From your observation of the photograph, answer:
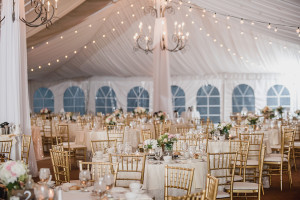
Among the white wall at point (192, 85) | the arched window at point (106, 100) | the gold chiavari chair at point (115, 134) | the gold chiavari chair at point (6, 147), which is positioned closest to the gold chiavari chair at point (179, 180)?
the gold chiavari chair at point (6, 147)

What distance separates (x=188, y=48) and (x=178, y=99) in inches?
143

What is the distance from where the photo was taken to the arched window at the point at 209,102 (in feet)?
55.7

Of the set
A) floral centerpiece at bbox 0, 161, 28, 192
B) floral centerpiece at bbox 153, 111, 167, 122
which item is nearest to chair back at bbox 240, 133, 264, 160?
floral centerpiece at bbox 153, 111, 167, 122

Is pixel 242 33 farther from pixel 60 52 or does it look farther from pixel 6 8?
pixel 6 8

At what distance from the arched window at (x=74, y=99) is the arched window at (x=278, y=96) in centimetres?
894

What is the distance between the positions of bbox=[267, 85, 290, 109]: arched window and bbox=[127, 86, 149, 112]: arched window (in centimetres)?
546

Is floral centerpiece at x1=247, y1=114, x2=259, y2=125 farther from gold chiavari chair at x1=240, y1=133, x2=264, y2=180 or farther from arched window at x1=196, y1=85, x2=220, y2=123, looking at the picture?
arched window at x1=196, y1=85, x2=220, y2=123

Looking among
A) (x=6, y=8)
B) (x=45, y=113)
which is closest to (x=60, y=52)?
(x=45, y=113)

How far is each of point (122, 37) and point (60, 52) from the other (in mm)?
2350

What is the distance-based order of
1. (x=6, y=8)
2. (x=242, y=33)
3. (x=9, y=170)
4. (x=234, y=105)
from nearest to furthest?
(x=9, y=170), (x=6, y=8), (x=242, y=33), (x=234, y=105)

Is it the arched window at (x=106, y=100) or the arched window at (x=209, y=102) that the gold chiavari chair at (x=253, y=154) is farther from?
the arched window at (x=106, y=100)

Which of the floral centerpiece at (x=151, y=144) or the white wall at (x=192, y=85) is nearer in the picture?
the floral centerpiece at (x=151, y=144)

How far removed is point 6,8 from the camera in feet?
22.9

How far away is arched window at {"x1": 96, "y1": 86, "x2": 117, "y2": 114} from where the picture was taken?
18.9 metres
